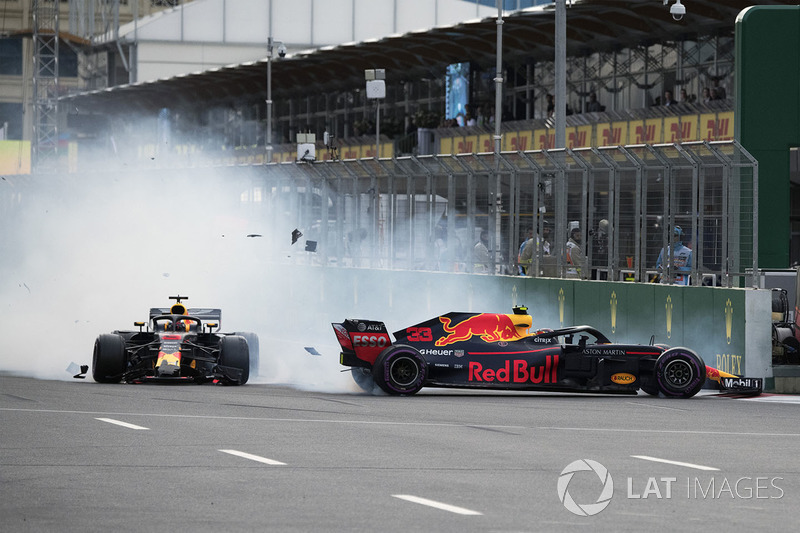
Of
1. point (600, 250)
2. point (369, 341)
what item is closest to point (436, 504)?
point (369, 341)

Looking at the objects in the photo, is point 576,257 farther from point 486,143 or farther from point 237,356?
point 486,143

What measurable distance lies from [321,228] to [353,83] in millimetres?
30338

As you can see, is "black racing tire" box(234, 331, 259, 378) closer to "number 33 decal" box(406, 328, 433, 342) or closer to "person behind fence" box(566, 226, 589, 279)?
"number 33 decal" box(406, 328, 433, 342)

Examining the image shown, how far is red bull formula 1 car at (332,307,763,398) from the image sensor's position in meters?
17.8

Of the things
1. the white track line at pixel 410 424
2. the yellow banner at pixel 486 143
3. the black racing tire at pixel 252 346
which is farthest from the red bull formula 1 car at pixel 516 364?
the yellow banner at pixel 486 143

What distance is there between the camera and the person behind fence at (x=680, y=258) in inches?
808

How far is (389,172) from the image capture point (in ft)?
92.5

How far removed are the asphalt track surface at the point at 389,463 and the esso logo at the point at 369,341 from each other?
66cm

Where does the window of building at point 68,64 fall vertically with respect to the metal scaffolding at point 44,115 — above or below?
above

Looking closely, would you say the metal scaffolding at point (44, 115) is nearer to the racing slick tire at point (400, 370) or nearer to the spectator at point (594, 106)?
the spectator at point (594, 106)

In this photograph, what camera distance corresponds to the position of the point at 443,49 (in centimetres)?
4803

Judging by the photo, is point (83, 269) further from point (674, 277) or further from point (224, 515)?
point (224, 515)

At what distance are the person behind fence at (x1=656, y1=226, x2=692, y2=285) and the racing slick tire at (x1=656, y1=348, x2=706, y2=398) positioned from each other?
289cm

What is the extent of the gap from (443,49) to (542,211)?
81.2 ft
